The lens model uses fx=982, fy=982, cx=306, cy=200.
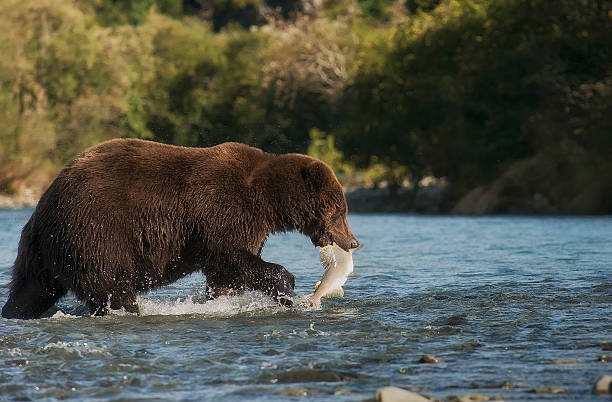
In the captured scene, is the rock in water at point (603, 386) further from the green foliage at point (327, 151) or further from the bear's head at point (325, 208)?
the green foliage at point (327, 151)

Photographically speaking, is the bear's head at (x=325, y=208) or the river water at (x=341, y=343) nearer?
the river water at (x=341, y=343)

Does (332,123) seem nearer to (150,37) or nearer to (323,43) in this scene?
(323,43)

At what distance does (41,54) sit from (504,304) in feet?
113

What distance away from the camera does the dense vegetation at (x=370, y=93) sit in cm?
2894

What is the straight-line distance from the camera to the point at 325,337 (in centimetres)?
646

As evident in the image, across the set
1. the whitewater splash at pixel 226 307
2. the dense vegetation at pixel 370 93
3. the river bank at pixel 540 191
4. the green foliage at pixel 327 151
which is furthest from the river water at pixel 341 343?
the green foliage at pixel 327 151

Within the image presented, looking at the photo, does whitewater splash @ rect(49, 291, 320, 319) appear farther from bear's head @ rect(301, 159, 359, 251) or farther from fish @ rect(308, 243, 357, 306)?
bear's head @ rect(301, 159, 359, 251)

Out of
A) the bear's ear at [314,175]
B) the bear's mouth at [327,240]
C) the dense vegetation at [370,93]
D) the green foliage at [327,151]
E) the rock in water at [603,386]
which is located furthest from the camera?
the green foliage at [327,151]

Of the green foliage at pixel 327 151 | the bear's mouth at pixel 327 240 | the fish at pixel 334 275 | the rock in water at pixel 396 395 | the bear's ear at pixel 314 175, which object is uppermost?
the green foliage at pixel 327 151

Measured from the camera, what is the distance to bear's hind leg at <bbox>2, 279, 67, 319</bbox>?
7461 millimetres

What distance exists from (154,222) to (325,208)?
5.00 feet

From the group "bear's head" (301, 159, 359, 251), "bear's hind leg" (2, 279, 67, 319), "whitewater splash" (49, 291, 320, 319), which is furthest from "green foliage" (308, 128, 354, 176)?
"bear's hind leg" (2, 279, 67, 319)

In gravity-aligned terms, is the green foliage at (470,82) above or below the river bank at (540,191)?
above

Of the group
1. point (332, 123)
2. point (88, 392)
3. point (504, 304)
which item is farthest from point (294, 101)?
point (88, 392)
